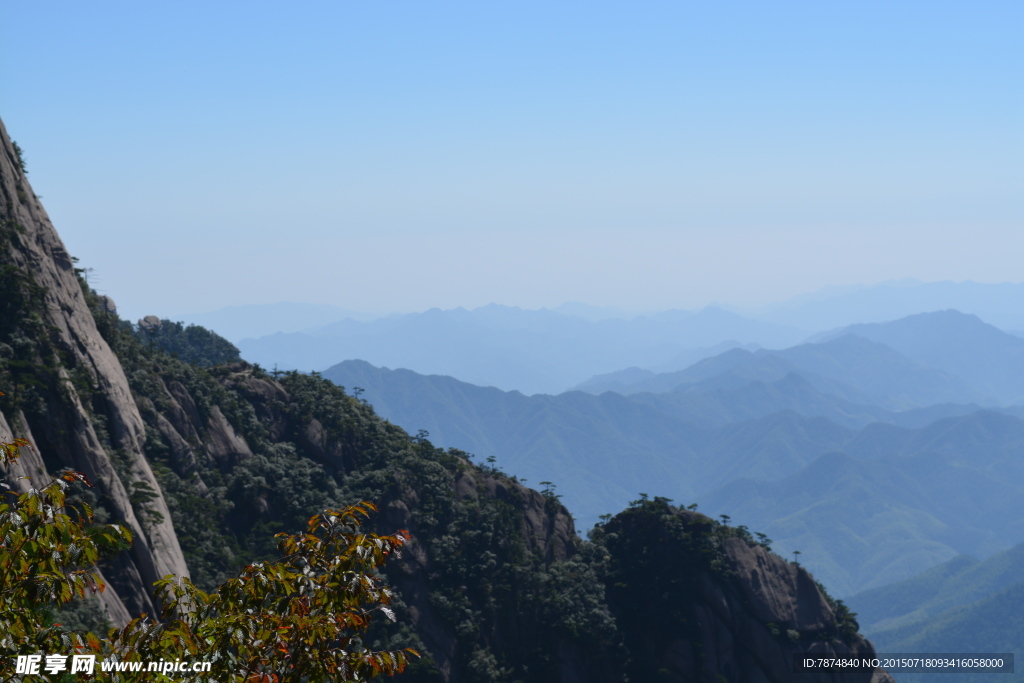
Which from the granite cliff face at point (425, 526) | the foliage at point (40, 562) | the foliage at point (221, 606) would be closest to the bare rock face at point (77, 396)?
the granite cliff face at point (425, 526)

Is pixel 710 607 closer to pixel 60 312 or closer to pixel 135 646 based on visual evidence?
pixel 60 312

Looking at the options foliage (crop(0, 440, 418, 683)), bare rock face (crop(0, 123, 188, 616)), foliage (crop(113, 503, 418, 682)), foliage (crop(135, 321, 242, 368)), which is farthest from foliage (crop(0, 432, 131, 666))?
foliage (crop(135, 321, 242, 368))

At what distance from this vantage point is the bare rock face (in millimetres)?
46188

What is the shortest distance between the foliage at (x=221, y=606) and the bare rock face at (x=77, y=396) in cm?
3540

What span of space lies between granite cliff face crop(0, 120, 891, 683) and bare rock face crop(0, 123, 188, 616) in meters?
0.17

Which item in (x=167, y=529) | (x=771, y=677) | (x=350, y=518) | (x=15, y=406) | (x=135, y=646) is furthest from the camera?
(x=771, y=677)

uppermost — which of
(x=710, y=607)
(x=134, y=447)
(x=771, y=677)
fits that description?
(x=134, y=447)

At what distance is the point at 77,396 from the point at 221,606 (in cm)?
4016

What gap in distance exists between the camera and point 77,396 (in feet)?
157

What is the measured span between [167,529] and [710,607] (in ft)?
152

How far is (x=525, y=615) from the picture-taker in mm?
68938

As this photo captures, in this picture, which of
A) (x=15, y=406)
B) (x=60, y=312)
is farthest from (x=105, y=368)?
(x=15, y=406)

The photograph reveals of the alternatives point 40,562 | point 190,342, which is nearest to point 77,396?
point 40,562

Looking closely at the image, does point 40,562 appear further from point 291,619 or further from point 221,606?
point 291,619
